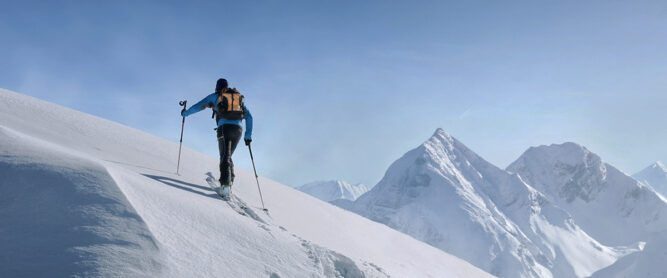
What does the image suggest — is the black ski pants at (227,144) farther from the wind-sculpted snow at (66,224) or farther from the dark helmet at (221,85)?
the wind-sculpted snow at (66,224)

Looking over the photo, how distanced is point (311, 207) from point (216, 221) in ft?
18.0

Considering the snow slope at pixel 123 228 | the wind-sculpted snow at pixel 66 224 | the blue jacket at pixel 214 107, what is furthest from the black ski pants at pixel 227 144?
the wind-sculpted snow at pixel 66 224

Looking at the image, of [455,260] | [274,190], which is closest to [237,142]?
[274,190]

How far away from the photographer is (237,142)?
27.6 feet

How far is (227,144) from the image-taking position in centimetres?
809

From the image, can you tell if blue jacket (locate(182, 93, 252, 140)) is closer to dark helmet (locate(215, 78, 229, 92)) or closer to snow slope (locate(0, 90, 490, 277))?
dark helmet (locate(215, 78, 229, 92))

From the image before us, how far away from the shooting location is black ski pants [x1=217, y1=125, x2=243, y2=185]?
780 centimetres

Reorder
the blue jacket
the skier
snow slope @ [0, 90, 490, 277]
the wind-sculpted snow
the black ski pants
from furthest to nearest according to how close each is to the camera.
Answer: the blue jacket
the skier
the black ski pants
snow slope @ [0, 90, 490, 277]
the wind-sculpted snow

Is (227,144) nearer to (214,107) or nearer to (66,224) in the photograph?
(214,107)

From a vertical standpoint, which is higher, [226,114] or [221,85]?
[221,85]

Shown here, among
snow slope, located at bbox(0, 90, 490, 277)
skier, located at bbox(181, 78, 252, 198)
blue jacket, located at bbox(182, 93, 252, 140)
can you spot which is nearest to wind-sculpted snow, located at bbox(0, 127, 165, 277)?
snow slope, located at bbox(0, 90, 490, 277)

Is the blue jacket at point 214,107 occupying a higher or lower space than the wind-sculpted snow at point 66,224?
higher

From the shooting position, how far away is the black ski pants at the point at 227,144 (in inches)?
307

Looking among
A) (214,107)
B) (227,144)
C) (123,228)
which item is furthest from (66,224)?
(214,107)
